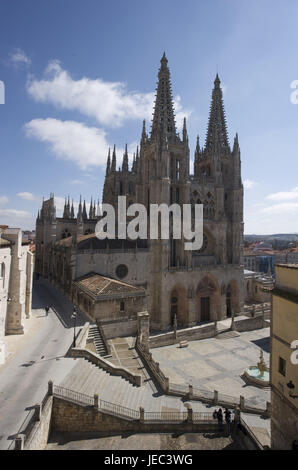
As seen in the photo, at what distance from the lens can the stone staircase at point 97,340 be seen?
20062mm

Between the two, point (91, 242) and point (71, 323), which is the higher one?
point (91, 242)

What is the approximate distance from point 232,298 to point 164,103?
3025cm

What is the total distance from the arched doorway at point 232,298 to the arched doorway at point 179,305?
858 centimetres

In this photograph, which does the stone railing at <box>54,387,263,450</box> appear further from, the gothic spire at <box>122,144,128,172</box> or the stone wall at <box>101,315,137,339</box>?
the gothic spire at <box>122,144,128,172</box>

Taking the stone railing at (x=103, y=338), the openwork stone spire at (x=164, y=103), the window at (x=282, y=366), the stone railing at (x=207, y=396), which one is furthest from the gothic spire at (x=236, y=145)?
the window at (x=282, y=366)

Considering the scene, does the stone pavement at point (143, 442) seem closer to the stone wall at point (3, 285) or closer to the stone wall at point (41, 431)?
the stone wall at point (41, 431)

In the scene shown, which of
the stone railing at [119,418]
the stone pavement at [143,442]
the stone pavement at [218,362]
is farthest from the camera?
the stone pavement at [218,362]

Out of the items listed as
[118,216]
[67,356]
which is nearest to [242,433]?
[67,356]

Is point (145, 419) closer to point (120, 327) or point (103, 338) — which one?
point (103, 338)

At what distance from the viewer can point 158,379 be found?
19.0 meters

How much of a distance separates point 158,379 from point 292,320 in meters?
11.6

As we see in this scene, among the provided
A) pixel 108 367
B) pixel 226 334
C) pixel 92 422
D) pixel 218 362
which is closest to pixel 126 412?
pixel 92 422

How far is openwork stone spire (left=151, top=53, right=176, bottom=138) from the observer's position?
123 ft

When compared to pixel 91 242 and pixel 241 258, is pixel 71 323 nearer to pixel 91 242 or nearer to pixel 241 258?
pixel 91 242
